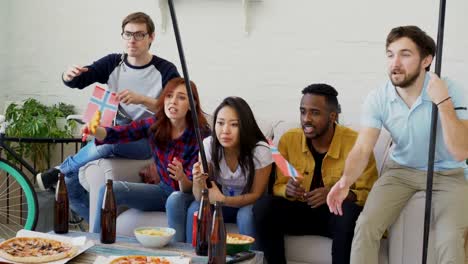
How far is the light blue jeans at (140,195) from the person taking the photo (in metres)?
2.84

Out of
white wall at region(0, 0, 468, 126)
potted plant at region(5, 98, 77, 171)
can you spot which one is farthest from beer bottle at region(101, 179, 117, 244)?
potted plant at region(5, 98, 77, 171)

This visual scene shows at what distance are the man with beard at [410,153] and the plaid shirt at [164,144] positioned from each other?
2.69ft

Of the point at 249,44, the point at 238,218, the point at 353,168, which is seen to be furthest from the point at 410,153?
the point at 249,44

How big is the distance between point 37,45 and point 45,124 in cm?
71

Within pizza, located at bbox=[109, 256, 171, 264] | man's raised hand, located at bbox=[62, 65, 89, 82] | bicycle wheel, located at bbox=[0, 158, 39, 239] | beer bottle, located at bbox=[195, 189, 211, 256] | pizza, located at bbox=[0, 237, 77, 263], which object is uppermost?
man's raised hand, located at bbox=[62, 65, 89, 82]

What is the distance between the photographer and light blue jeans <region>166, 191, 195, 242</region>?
105 inches

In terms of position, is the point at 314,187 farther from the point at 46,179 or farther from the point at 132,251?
the point at 46,179

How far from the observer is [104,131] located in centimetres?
292

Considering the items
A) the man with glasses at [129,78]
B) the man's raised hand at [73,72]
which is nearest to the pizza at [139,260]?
the man with glasses at [129,78]

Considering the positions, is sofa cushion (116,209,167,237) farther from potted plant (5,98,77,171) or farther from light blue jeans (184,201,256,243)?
potted plant (5,98,77,171)

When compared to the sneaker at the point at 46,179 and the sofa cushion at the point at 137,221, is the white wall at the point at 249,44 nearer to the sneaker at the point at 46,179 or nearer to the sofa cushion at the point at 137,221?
the sneaker at the point at 46,179

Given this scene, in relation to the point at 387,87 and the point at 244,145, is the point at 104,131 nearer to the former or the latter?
the point at 244,145

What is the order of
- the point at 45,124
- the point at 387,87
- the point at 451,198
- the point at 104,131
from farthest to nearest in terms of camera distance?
the point at 45,124, the point at 104,131, the point at 387,87, the point at 451,198

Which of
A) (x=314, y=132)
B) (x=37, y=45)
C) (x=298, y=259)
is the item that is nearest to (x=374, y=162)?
(x=314, y=132)
